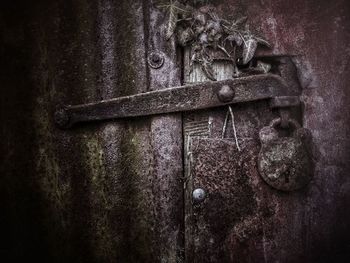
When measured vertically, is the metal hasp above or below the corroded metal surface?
above

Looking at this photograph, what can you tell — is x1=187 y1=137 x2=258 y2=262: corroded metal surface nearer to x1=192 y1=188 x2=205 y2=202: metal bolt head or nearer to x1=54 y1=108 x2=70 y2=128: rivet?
x1=192 y1=188 x2=205 y2=202: metal bolt head

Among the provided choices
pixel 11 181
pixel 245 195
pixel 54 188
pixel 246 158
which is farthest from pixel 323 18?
pixel 11 181

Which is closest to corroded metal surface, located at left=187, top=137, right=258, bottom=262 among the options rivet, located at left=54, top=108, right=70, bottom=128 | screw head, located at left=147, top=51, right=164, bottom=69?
screw head, located at left=147, top=51, right=164, bottom=69

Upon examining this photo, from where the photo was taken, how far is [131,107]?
1.15 m

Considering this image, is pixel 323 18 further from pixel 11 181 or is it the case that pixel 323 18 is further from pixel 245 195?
pixel 11 181

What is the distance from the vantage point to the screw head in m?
1.19

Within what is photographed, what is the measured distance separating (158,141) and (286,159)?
0.43m

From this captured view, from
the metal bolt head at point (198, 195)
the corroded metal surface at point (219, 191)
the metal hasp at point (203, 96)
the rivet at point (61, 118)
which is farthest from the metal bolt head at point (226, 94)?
the rivet at point (61, 118)

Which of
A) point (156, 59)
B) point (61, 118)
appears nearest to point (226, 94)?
point (156, 59)

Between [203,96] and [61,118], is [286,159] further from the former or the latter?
[61,118]

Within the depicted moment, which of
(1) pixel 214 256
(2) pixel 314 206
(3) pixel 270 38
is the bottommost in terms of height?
(1) pixel 214 256

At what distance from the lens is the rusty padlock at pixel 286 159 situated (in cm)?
110

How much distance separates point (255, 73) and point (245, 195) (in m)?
0.42

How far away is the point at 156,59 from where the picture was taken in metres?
1.19
